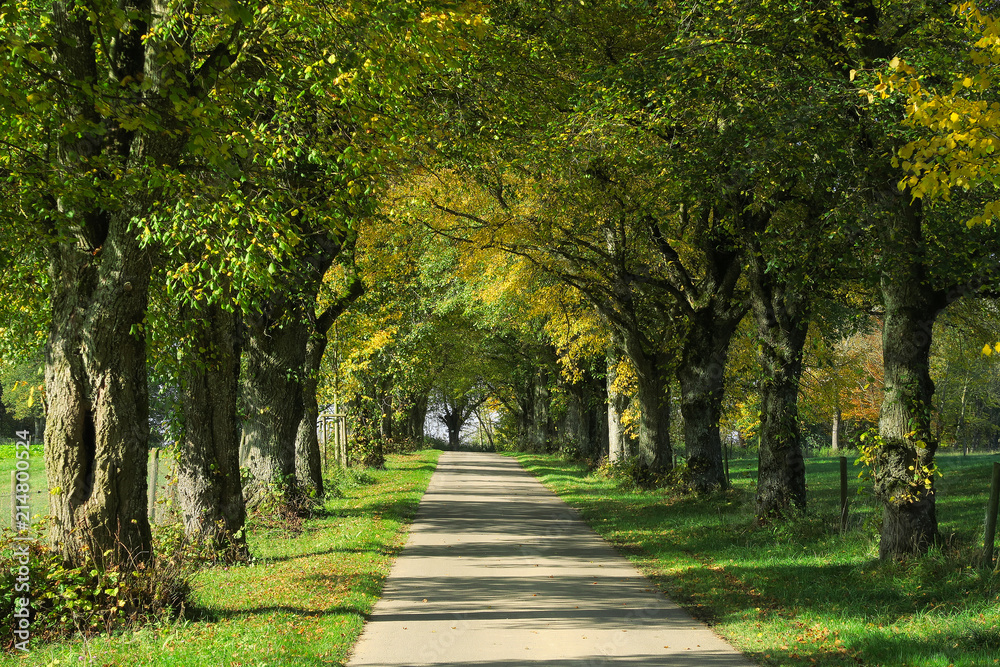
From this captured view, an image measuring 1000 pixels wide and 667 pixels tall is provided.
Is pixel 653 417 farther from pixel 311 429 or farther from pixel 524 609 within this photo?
pixel 524 609

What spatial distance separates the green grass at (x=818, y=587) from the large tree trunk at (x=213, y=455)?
20.2 feet

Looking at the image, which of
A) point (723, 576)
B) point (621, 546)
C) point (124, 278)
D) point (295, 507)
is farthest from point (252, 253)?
point (295, 507)

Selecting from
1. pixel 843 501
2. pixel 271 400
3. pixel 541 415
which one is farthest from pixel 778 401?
pixel 541 415

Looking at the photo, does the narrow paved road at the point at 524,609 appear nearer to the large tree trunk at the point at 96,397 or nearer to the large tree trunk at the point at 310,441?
the large tree trunk at the point at 96,397

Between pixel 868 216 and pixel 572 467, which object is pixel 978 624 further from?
pixel 572 467

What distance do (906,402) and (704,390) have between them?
9369 millimetres

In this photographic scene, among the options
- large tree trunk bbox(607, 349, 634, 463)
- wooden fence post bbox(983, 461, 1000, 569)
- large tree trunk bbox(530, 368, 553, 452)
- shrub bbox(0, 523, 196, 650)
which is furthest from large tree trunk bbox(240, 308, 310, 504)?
large tree trunk bbox(530, 368, 553, 452)

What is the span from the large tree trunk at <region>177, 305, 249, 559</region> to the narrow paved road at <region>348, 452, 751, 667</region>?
2.61m

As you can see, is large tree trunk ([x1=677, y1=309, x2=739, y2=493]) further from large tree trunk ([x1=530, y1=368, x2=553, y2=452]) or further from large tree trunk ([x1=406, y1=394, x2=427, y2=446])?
large tree trunk ([x1=406, y1=394, x2=427, y2=446])

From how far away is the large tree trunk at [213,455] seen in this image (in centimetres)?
1167

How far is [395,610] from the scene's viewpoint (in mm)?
9180

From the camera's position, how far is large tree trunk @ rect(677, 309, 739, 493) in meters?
19.6

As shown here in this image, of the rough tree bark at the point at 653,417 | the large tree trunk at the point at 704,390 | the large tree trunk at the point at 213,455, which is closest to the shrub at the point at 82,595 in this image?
the large tree trunk at the point at 213,455

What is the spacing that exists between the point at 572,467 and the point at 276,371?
70.5 ft
